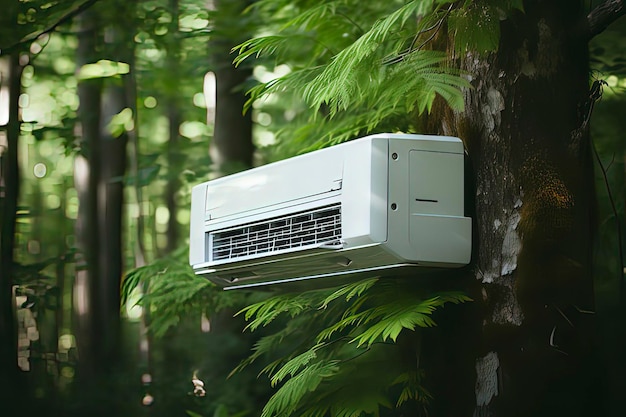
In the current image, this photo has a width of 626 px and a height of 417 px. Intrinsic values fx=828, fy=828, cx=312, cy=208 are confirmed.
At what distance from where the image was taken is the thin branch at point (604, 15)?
234cm

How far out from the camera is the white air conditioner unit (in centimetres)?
235

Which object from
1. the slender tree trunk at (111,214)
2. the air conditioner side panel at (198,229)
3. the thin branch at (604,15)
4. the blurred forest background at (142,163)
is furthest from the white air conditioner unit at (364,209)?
the slender tree trunk at (111,214)

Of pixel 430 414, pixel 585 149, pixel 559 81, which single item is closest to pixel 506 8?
pixel 559 81

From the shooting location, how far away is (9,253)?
5.71m

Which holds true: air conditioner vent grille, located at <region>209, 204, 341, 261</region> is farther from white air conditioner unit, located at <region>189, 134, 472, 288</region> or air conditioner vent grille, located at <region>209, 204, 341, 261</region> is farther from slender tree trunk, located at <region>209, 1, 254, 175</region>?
slender tree trunk, located at <region>209, 1, 254, 175</region>

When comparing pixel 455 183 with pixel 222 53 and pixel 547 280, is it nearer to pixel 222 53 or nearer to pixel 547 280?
pixel 547 280

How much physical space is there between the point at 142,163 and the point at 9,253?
4.33 feet

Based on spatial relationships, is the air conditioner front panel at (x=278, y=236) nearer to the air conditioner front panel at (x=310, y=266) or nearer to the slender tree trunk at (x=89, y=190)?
the air conditioner front panel at (x=310, y=266)

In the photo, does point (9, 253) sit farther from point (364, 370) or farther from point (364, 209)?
point (364, 209)

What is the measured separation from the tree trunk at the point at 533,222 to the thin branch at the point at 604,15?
0.16 feet

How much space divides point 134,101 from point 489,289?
5.19 meters

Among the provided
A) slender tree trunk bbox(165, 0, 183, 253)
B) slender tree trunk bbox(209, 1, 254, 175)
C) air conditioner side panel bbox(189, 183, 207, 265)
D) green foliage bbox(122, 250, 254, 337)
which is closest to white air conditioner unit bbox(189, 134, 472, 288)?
air conditioner side panel bbox(189, 183, 207, 265)

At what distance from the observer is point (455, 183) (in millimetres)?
2447

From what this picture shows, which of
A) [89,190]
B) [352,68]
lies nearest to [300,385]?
[352,68]
